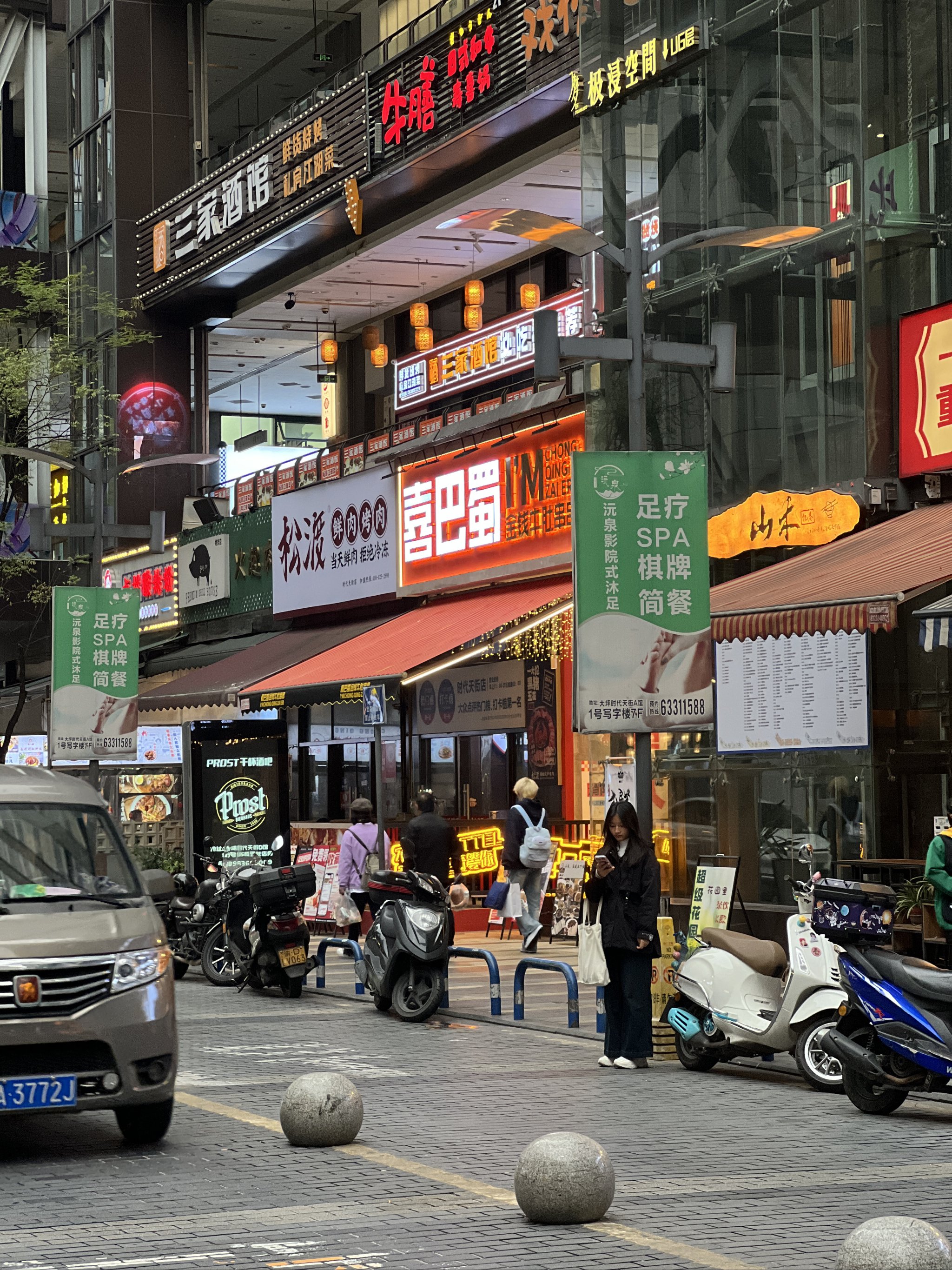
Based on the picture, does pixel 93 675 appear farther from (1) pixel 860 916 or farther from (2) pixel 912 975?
(2) pixel 912 975

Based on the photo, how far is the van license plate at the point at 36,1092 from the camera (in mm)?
8891

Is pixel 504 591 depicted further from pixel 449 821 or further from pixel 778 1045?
pixel 778 1045

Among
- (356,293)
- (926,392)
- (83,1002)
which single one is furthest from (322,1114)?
(356,293)

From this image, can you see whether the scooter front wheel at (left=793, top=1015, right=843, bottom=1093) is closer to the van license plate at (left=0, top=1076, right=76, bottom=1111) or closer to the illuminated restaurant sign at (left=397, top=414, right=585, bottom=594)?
the van license plate at (left=0, top=1076, right=76, bottom=1111)

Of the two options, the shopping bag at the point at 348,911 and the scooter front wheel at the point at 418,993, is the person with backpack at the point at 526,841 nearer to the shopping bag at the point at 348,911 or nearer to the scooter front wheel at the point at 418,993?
the shopping bag at the point at 348,911

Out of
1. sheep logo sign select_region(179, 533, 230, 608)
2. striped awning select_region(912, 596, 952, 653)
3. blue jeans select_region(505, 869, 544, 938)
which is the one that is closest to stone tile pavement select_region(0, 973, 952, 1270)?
striped awning select_region(912, 596, 952, 653)

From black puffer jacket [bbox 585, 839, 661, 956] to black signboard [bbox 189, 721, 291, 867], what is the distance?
34.6ft

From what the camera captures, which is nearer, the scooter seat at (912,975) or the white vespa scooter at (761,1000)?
the scooter seat at (912,975)

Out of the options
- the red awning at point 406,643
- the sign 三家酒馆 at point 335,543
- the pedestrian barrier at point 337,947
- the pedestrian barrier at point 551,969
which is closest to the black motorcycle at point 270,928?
the pedestrian barrier at point 337,947

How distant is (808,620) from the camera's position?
45.6 feet

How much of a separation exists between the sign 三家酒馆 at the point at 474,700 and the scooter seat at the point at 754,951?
1167 cm

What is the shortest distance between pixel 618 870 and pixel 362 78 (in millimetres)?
17805

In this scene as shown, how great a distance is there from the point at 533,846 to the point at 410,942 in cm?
531

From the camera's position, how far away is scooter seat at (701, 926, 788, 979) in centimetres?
1212
